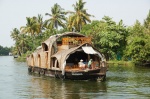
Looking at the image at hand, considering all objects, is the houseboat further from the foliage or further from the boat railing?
the foliage

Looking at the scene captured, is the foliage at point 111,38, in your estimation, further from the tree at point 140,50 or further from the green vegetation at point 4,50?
the green vegetation at point 4,50

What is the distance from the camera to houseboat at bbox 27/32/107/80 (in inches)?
746

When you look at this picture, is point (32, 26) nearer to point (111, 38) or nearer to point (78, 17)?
point (78, 17)

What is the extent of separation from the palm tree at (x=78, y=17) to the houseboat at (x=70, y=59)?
2030cm

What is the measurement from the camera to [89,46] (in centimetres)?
1995

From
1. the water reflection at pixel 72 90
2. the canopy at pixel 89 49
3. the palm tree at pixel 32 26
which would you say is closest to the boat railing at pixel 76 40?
the canopy at pixel 89 49

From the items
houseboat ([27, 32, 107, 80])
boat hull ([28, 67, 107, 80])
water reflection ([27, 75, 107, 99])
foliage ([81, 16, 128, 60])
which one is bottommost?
water reflection ([27, 75, 107, 99])

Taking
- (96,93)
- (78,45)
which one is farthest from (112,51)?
(96,93)

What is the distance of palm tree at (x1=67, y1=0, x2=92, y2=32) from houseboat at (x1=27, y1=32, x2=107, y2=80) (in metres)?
20.3

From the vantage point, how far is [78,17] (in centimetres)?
4544

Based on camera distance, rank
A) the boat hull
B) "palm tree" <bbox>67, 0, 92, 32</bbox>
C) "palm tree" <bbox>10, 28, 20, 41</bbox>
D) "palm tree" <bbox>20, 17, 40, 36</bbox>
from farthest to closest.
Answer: "palm tree" <bbox>10, 28, 20, 41</bbox> → "palm tree" <bbox>20, 17, 40, 36</bbox> → "palm tree" <bbox>67, 0, 92, 32</bbox> → the boat hull

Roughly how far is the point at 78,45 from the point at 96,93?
7247 millimetres

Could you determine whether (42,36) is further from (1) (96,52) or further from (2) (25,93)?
(2) (25,93)

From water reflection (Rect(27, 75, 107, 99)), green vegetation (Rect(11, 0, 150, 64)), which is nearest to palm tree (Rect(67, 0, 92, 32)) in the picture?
Result: green vegetation (Rect(11, 0, 150, 64))
